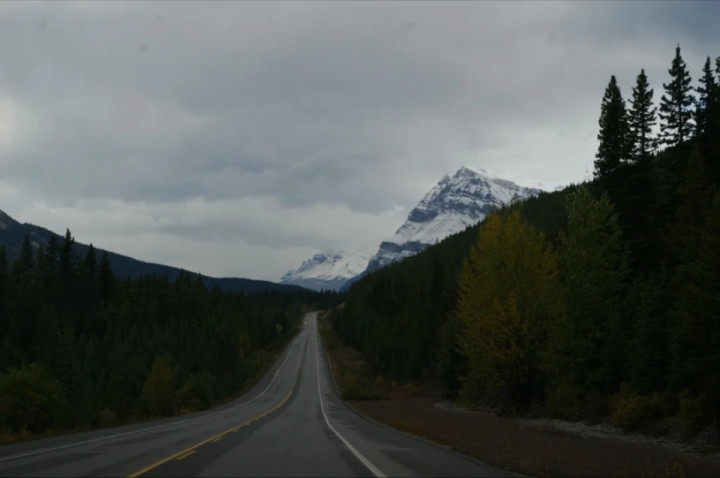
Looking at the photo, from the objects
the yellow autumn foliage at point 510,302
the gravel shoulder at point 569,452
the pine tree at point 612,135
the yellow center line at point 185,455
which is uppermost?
the pine tree at point 612,135

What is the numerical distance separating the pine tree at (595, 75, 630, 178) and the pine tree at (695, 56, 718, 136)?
5.15 meters

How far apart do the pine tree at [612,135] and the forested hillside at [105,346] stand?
4095 centimetres

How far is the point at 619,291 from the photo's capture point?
1678 inches

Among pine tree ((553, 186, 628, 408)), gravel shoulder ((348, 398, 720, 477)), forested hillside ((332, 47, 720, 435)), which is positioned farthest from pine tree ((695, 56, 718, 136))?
gravel shoulder ((348, 398, 720, 477))

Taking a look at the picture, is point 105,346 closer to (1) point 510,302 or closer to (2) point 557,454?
(1) point 510,302

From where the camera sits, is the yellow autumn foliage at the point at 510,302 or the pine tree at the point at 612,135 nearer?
the yellow autumn foliage at the point at 510,302

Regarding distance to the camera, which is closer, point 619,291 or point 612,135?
point 619,291

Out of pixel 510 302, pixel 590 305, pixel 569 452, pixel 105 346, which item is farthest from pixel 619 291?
pixel 105 346

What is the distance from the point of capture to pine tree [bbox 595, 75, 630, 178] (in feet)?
172

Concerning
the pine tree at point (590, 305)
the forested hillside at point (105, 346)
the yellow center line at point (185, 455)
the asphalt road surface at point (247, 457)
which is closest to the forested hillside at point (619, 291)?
the pine tree at point (590, 305)

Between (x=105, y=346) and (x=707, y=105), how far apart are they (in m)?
90.8

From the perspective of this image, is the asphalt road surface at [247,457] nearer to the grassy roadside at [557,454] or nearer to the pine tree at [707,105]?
the grassy roadside at [557,454]

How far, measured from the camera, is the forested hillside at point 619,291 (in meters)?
30.4

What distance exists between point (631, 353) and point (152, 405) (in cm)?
4313
